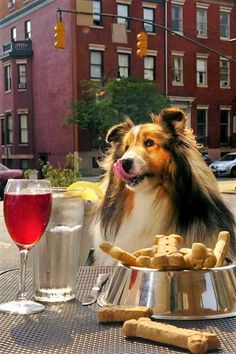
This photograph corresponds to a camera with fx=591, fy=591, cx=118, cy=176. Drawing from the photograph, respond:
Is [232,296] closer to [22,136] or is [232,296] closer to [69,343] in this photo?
[69,343]

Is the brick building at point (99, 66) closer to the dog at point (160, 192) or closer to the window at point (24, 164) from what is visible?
the window at point (24, 164)

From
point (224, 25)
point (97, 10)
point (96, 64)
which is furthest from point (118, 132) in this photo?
point (224, 25)

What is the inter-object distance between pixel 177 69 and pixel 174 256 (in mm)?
40143

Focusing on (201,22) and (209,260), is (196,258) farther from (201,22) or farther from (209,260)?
(201,22)

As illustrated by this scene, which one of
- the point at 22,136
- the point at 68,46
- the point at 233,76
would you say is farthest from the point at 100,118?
the point at 233,76

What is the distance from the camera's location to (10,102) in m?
41.7

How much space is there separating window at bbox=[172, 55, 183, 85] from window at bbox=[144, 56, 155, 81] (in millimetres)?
1682

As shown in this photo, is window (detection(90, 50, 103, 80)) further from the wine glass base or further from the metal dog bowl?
the metal dog bowl

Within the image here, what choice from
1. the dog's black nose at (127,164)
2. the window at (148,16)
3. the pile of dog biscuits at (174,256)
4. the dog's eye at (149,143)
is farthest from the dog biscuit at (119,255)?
the window at (148,16)

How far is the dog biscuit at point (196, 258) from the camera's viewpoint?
1.57m

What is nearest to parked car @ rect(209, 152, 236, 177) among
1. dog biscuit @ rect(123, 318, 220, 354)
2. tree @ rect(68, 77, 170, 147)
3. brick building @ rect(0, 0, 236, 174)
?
tree @ rect(68, 77, 170, 147)

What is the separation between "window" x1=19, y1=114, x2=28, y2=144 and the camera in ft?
135

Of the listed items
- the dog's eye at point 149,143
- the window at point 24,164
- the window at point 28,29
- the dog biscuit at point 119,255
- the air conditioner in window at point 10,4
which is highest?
the air conditioner in window at point 10,4

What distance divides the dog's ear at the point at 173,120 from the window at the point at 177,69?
37.7 meters
